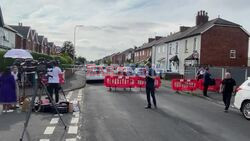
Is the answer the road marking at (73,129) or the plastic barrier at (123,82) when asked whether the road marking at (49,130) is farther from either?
the plastic barrier at (123,82)

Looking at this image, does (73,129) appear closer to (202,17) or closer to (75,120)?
(75,120)

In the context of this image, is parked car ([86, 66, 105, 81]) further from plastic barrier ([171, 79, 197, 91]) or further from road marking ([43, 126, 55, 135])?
road marking ([43, 126, 55, 135])

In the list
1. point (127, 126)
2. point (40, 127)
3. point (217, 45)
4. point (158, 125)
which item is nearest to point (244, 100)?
point (158, 125)

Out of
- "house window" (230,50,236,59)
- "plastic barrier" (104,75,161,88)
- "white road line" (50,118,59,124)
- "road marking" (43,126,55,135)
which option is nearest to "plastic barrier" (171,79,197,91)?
"plastic barrier" (104,75,161,88)

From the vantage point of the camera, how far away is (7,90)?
1062cm

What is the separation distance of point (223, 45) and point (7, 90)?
32410 mm

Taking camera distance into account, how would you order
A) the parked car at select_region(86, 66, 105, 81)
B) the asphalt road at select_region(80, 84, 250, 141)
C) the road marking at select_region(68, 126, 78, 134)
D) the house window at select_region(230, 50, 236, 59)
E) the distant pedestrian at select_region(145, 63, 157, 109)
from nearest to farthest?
the asphalt road at select_region(80, 84, 250, 141)
the road marking at select_region(68, 126, 78, 134)
the distant pedestrian at select_region(145, 63, 157, 109)
the parked car at select_region(86, 66, 105, 81)
the house window at select_region(230, 50, 236, 59)

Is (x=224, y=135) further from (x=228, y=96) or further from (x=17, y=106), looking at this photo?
(x=17, y=106)

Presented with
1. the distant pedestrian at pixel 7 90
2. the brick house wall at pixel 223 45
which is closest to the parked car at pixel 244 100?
the distant pedestrian at pixel 7 90

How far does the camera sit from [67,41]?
90875mm

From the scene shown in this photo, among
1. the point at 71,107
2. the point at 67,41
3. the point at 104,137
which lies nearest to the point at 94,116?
the point at 71,107

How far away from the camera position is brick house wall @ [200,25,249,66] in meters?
37.6

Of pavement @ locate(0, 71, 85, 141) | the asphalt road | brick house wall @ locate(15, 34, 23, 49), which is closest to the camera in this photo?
pavement @ locate(0, 71, 85, 141)

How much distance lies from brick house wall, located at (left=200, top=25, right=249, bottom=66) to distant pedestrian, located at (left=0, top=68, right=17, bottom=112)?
2973 centimetres
